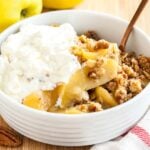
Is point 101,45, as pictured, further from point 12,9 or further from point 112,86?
point 12,9

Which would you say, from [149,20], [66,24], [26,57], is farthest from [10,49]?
[149,20]

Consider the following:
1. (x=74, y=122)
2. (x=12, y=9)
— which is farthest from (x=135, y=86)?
(x=12, y=9)

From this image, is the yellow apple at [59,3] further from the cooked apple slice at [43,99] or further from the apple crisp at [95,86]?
the cooked apple slice at [43,99]

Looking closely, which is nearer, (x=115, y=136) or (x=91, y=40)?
(x=115, y=136)

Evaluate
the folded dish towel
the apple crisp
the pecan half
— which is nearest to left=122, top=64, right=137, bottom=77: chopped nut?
the apple crisp

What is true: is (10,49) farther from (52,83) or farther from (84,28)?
(84,28)

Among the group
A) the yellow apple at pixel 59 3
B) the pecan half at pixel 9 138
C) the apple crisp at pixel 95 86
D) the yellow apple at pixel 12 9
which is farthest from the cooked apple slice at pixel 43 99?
the yellow apple at pixel 59 3
